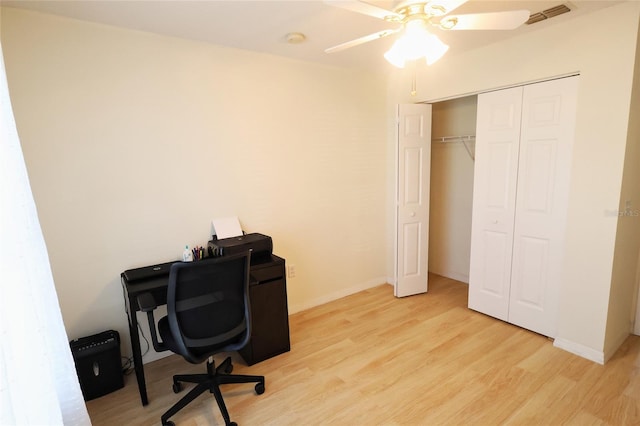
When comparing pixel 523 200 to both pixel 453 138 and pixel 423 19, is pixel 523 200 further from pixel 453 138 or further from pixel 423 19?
pixel 423 19

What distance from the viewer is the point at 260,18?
2.17 m

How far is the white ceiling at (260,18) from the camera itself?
6.42 ft

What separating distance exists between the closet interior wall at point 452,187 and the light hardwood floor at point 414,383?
118cm

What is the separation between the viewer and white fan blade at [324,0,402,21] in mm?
1438

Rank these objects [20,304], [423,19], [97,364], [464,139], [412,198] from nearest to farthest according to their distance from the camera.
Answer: [20,304], [423,19], [97,364], [412,198], [464,139]

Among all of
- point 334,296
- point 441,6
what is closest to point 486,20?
point 441,6

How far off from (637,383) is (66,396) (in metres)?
3.28

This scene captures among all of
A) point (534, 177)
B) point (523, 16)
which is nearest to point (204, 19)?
point (523, 16)

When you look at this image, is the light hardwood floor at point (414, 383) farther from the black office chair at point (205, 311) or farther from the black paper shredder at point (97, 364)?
the black office chair at point (205, 311)

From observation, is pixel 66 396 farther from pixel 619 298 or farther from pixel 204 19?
pixel 619 298

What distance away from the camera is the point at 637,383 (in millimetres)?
2148

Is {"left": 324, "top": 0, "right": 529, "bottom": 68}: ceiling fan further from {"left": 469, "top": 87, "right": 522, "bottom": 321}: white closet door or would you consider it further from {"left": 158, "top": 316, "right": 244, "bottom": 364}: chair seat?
{"left": 158, "top": 316, "right": 244, "bottom": 364}: chair seat

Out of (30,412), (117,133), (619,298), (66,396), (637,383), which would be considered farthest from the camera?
(619,298)

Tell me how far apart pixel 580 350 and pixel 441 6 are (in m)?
2.59
